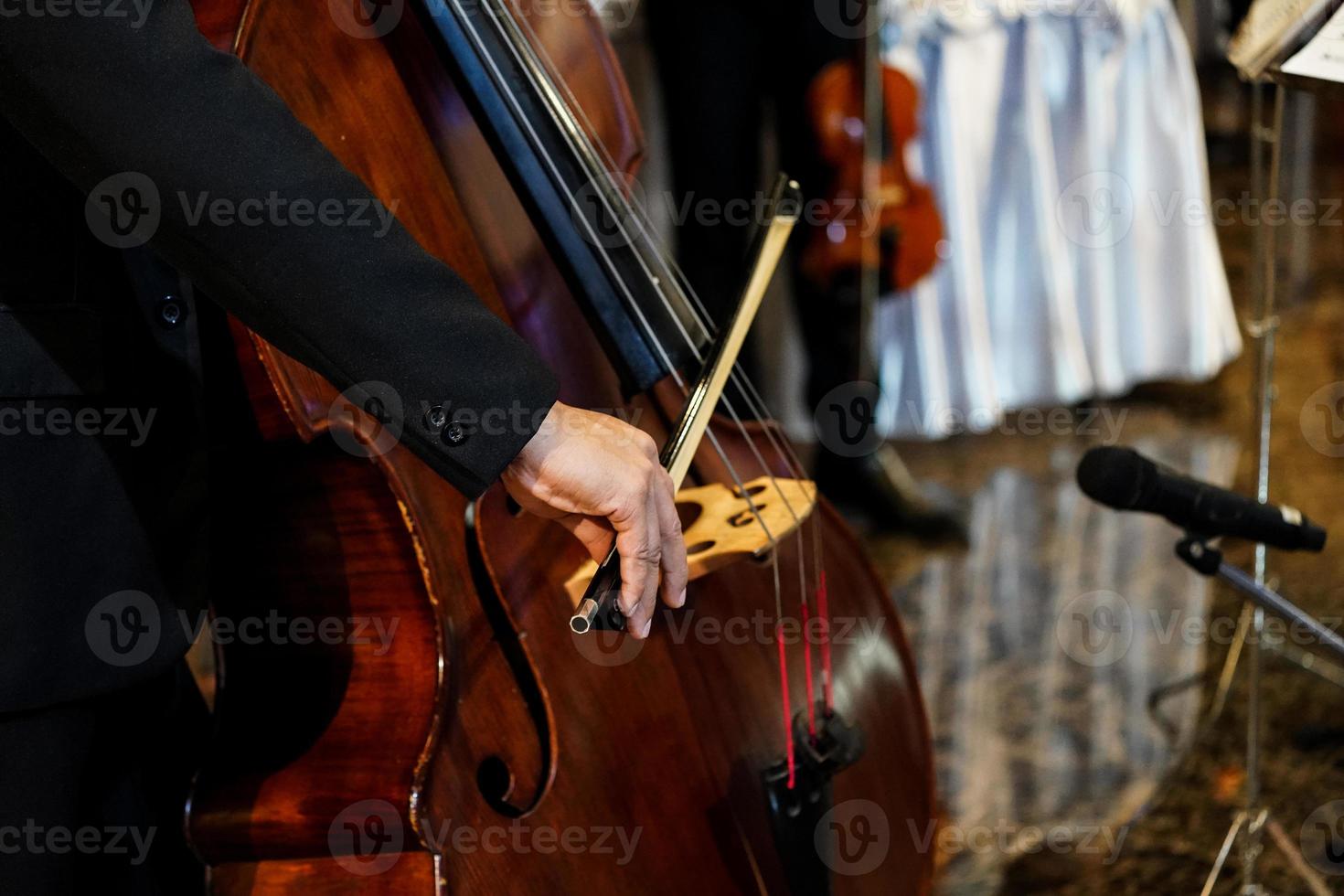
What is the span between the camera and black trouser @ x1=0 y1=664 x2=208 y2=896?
0.64m

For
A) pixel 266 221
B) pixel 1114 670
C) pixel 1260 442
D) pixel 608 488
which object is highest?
pixel 266 221

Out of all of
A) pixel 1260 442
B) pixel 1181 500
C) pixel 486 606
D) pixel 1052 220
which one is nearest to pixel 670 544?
pixel 486 606

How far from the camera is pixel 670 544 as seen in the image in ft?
2.05

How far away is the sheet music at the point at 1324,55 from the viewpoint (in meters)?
0.87

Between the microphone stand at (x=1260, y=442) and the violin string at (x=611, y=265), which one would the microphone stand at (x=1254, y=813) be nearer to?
the microphone stand at (x=1260, y=442)

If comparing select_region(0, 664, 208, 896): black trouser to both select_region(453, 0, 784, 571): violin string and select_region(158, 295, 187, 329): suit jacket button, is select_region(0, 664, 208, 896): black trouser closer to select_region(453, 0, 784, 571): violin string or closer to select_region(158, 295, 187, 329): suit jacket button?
select_region(158, 295, 187, 329): suit jacket button

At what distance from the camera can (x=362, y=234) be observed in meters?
0.56

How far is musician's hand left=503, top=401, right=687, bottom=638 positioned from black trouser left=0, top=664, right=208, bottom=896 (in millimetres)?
295

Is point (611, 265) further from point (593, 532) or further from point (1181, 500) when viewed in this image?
point (1181, 500)

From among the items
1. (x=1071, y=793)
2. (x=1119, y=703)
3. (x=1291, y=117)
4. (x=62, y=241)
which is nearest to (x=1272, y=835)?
(x=1071, y=793)

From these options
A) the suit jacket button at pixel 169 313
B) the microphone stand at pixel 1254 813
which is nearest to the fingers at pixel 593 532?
the suit jacket button at pixel 169 313

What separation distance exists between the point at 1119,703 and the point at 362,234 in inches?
52.1

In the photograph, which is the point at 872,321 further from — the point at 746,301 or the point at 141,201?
the point at 141,201

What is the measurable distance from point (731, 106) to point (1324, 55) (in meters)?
1.25
